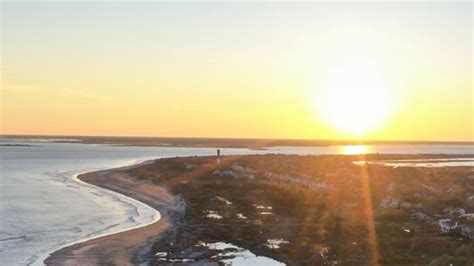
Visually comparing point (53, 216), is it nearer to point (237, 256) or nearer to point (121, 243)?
point (121, 243)

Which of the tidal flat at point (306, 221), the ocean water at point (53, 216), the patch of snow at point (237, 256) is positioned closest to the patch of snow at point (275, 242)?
the tidal flat at point (306, 221)

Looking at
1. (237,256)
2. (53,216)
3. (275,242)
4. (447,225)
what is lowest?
(237,256)

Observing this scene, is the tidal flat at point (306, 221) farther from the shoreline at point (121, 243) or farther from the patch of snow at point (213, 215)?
the shoreline at point (121, 243)

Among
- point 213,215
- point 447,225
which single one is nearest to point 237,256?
point 447,225

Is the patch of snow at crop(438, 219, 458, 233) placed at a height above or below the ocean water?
above

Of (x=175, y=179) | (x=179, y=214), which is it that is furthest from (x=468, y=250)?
(x=175, y=179)

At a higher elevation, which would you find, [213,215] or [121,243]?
[213,215]

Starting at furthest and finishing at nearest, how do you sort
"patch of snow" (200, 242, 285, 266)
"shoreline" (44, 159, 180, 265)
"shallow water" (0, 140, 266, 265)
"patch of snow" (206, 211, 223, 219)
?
"patch of snow" (206, 211, 223, 219) → "shallow water" (0, 140, 266, 265) → "shoreline" (44, 159, 180, 265) → "patch of snow" (200, 242, 285, 266)

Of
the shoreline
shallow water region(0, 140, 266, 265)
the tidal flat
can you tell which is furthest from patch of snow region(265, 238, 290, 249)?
shallow water region(0, 140, 266, 265)

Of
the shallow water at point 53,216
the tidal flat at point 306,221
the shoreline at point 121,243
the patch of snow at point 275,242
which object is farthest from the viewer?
the shallow water at point 53,216

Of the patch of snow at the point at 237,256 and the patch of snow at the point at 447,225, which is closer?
the patch of snow at the point at 237,256

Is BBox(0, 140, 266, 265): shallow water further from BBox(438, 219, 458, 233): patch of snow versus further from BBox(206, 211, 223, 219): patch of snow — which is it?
BBox(438, 219, 458, 233): patch of snow
